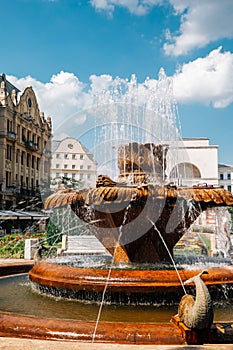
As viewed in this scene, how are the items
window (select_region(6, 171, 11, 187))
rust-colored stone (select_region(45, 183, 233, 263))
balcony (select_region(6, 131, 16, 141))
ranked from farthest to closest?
1. window (select_region(6, 171, 11, 187))
2. balcony (select_region(6, 131, 16, 141))
3. rust-colored stone (select_region(45, 183, 233, 263))

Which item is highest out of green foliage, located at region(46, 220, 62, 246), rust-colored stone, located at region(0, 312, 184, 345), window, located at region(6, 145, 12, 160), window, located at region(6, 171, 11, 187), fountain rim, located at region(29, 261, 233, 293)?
window, located at region(6, 145, 12, 160)

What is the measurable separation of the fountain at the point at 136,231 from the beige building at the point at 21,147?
40.3m

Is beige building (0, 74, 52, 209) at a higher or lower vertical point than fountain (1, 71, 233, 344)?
higher

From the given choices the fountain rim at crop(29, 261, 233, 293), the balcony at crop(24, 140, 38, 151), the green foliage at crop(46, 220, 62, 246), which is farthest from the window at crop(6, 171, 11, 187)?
the fountain rim at crop(29, 261, 233, 293)

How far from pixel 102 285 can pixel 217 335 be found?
2.62 metres

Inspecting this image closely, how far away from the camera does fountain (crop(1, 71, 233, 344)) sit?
22.8 ft

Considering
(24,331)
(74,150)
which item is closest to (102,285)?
(24,331)

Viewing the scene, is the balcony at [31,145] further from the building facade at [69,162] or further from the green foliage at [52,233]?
the green foliage at [52,233]

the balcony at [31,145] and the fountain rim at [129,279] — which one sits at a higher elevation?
the balcony at [31,145]

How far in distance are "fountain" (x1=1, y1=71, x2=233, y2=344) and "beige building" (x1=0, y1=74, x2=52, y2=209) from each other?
132ft

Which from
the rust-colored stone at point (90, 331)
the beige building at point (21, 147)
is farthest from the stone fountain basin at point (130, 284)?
the beige building at point (21, 147)

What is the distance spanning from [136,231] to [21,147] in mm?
48133

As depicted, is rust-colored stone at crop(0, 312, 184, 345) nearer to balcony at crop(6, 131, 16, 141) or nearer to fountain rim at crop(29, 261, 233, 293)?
fountain rim at crop(29, 261, 233, 293)

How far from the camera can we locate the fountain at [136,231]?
6.95m
